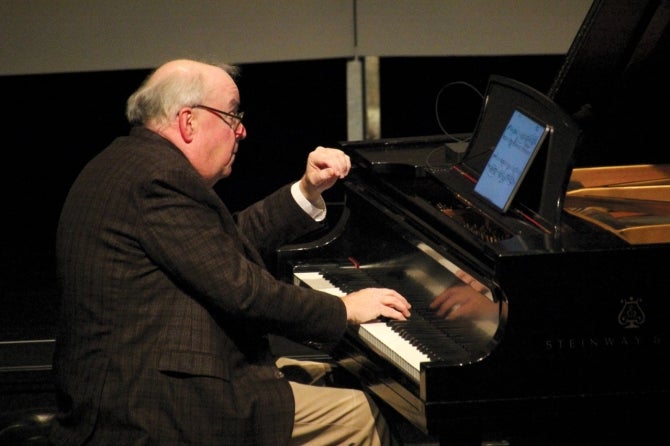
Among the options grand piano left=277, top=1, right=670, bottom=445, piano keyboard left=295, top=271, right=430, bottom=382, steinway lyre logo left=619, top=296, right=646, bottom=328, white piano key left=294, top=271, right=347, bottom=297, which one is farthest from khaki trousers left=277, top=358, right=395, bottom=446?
steinway lyre logo left=619, top=296, right=646, bottom=328

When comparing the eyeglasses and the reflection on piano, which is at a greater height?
the eyeglasses

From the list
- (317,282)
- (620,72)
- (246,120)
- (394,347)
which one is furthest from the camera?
(246,120)

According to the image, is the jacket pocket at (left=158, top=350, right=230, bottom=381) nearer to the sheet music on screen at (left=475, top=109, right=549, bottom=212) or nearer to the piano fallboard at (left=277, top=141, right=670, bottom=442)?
the piano fallboard at (left=277, top=141, right=670, bottom=442)

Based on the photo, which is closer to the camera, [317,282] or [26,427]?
[26,427]

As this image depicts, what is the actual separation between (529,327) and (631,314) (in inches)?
8.6

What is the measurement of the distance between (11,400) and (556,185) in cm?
231

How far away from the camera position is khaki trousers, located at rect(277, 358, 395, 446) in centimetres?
276

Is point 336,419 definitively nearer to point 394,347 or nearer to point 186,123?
point 394,347

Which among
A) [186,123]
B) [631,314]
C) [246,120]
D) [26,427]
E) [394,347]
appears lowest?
[26,427]

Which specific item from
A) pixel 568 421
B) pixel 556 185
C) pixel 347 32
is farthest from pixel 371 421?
pixel 347 32

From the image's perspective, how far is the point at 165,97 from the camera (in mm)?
2662

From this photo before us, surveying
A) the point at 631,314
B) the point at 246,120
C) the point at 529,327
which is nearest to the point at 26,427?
the point at 529,327

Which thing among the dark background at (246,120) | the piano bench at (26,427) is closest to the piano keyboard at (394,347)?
the piano bench at (26,427)

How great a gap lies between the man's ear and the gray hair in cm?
1
